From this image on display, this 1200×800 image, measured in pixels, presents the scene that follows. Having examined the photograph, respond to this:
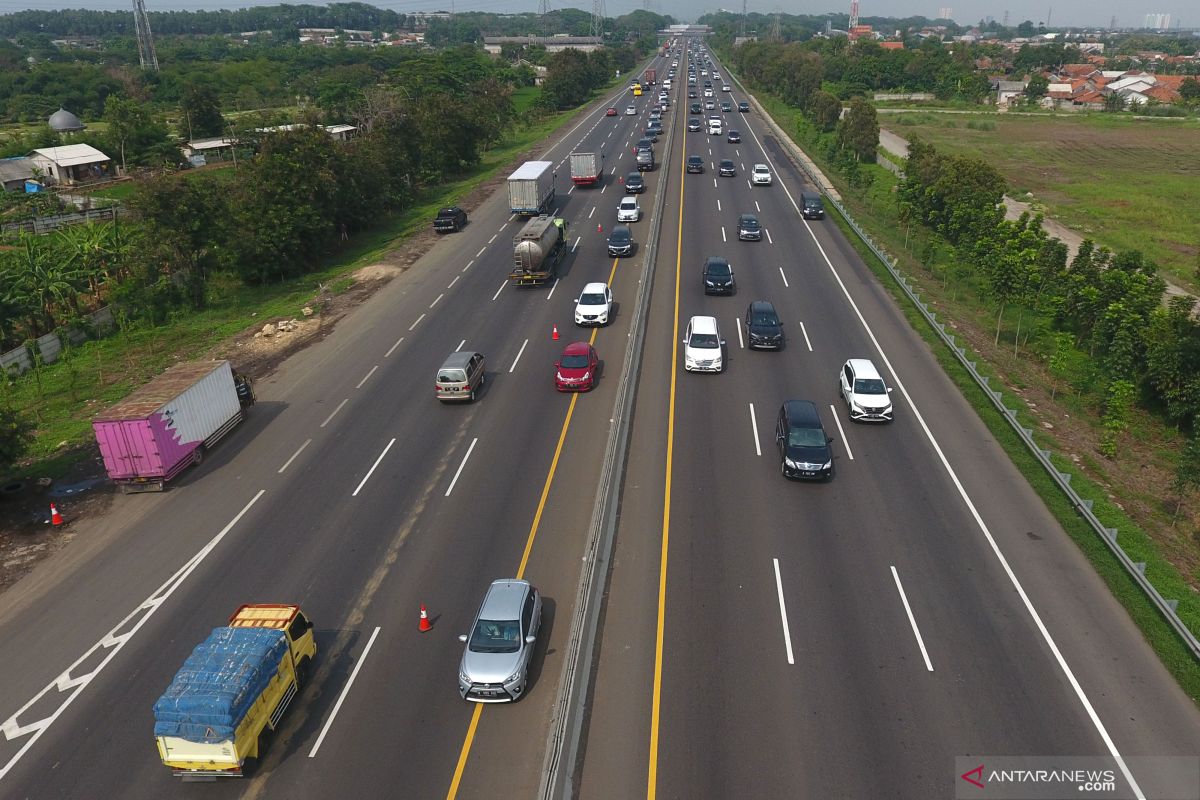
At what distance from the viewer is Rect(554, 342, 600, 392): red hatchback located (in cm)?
3469

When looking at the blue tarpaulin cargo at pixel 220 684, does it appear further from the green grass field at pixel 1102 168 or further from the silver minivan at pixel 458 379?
the green grass field at pixel 1102 168

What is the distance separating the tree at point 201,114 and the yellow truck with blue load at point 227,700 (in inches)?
5171

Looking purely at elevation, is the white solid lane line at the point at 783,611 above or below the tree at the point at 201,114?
below

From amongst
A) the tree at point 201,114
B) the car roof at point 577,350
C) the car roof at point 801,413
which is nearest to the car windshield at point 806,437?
the car roof at point 801,413

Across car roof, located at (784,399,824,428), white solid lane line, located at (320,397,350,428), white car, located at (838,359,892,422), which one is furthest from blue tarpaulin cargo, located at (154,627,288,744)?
white car, located at (838,359,892,422)

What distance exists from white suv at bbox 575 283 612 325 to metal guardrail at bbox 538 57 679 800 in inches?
239

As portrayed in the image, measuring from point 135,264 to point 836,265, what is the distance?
47.9 m

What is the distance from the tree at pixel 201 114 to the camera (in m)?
122

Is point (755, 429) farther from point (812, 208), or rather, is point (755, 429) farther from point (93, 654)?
point (812, 208)

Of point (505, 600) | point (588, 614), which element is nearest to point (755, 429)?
point (588, 614)

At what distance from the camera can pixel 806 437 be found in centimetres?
2778

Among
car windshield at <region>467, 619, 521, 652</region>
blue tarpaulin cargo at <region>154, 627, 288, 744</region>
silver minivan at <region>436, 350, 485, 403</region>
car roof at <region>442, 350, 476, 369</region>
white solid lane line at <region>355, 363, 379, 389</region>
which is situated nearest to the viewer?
blue tarpaulin cargo at <region>154, 627, 288, 744</region>

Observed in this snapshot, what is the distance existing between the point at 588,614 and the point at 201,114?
135 meters

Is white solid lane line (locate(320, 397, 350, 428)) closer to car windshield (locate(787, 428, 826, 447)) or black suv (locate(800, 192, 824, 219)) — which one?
car windshield (locate(787, 428, 826, 447))
